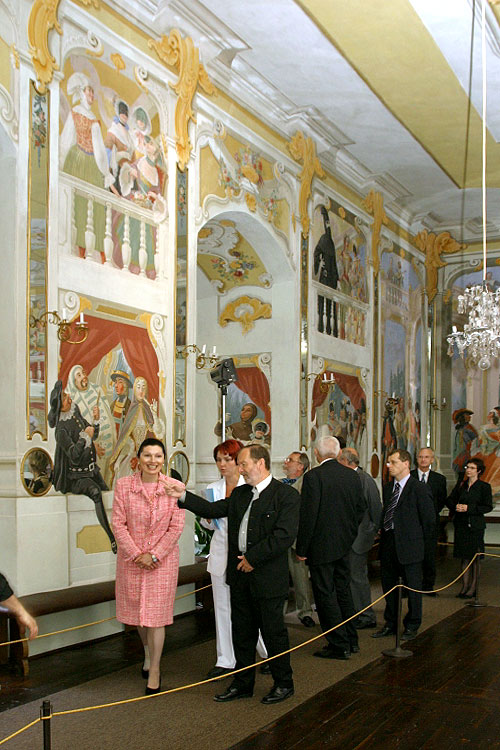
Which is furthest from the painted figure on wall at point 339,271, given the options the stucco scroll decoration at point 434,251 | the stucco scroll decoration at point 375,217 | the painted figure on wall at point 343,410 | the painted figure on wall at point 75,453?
the painted figure on wall at point 75,453

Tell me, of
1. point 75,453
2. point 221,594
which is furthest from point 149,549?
point 75,453

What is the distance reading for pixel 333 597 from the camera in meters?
7.23

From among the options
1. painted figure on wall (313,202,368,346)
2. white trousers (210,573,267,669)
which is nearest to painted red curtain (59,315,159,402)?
white trousers (210,573,267,669)

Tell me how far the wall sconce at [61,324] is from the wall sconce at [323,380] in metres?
6.00

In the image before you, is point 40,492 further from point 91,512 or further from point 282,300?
point 282,300

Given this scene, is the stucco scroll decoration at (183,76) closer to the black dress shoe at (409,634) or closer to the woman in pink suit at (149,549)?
the woman in pink suit at (149,549)

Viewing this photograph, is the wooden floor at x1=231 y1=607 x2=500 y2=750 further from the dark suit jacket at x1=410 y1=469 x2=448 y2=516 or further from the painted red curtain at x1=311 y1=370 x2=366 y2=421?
the painted red curtain at x1=311 y1=370 x2=366 y2=421

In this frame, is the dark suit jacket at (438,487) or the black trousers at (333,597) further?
the dark suit jacket at (438,487)

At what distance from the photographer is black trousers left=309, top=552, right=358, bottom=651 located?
7.19 meters

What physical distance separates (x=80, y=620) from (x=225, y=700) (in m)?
2.55

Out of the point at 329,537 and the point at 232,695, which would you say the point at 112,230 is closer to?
the point at 329,537

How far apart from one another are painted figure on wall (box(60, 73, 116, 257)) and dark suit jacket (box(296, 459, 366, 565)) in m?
3.46

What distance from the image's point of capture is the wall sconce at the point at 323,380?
13797 millimetres

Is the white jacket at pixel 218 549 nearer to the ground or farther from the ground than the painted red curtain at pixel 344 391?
nearer to the ground
